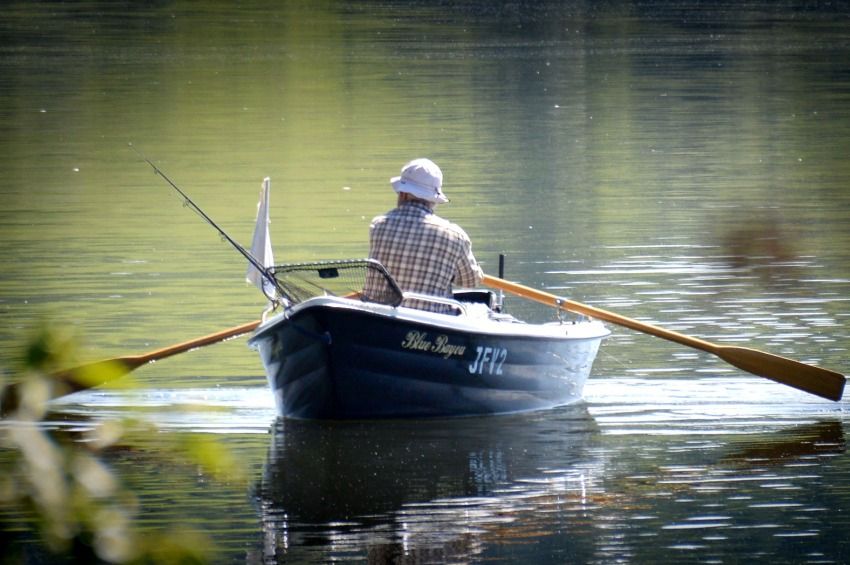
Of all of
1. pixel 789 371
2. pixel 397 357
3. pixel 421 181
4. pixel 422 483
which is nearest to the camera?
pixel 422 483

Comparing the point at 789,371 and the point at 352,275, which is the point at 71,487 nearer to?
the point at 352,275

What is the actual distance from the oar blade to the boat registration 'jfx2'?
1158 mm

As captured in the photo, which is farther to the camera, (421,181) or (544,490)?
(421,181)

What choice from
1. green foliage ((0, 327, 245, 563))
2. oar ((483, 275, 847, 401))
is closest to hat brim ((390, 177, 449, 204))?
oar ((483, 275, 847, 401))

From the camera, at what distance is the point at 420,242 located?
9406 millimetres

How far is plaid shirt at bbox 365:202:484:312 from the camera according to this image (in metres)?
9.41

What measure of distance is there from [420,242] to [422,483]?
1.53 metres

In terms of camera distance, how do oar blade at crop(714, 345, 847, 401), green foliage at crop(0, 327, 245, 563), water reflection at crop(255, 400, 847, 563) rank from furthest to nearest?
oar blade at crop(714, 345, 847, 401)
water reflection at crop(255, 400, 847, 563)
green foliage at crop(0, 327, 245, 563)

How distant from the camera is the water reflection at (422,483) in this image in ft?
24.0

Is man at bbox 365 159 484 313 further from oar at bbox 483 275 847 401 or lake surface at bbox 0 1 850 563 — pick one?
oar at bbox 483 275 847 401

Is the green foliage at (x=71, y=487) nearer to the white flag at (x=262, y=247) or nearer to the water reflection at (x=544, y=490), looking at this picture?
the water reflection at (x=544, y=490)

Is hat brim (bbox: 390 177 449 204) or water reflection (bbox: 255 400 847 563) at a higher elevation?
hat brim (bbox: 390 177 449 204)

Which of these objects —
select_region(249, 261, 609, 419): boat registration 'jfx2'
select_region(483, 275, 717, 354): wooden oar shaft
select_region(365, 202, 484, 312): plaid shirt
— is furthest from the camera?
select_region(483, 275, 717, 354): wooden oar shaft

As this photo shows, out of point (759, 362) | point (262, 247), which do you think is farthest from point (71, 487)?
point (759, 362)
